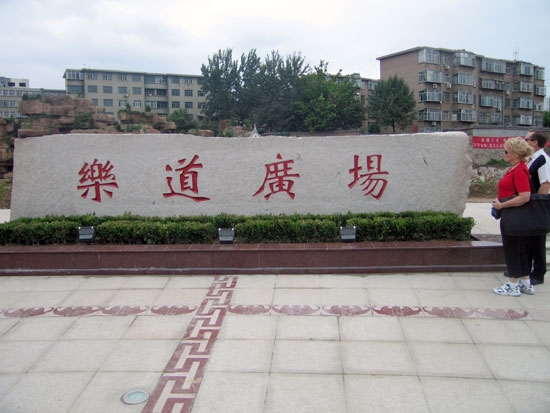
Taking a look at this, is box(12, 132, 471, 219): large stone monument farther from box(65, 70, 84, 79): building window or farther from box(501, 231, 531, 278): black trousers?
box(65, 70, 84, 79): building window

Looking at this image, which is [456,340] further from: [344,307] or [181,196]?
[181,196]

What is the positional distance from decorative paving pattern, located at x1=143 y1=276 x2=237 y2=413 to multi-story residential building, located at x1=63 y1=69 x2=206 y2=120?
46.5 m

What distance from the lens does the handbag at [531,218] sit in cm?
379

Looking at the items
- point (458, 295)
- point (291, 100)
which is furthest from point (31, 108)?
point (458, 295)

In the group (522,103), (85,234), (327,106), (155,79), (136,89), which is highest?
(155,79)

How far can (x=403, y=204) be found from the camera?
5.80 m

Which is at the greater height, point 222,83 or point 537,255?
point 222,83

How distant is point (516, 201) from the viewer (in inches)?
150

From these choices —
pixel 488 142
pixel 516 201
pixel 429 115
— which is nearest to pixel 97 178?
pixel 516 201

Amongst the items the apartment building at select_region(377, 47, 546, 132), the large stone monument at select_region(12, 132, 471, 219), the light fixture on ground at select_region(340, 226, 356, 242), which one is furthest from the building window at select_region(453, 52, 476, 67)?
the light fixture on ground at select_region(340, 226, 356, 242)

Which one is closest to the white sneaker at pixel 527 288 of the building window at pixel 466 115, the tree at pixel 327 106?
the tree at pixel 327 106

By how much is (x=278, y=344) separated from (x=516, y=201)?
235 centimetres

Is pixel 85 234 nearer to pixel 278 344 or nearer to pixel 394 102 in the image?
pixel 278 344

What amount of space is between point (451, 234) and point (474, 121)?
116 feet
